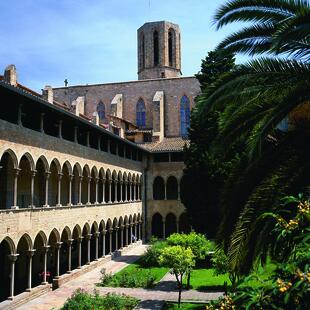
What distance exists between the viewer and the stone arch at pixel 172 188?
41.2m

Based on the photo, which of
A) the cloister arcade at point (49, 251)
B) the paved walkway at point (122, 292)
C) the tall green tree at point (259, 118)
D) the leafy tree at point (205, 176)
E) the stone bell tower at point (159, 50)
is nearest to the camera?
the tall green tree at point (259, 118)

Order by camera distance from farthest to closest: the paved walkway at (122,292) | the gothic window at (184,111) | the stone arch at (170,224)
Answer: the gothic window at (184,111) < the stone arch at (170,224) < the paved walkway at (122,292)

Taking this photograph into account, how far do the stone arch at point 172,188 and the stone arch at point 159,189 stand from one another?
72cm

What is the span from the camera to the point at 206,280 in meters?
22.8

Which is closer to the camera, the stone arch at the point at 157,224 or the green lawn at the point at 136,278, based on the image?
the green lawn at the point at 136,278

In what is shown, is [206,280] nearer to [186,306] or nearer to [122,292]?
[122,292]

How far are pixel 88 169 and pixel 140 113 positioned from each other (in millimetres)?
21653

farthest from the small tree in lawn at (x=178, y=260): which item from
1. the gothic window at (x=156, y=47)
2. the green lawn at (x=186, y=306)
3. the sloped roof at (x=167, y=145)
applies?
the gothic window at (x=156, y=47)

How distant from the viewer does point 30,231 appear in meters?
19.1

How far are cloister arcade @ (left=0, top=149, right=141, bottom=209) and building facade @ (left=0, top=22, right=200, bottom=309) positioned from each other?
2.2 inches

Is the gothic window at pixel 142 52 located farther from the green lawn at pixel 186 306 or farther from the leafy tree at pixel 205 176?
the green lawn at pixel 186 306

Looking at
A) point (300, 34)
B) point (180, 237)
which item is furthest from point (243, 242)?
point (180, 237)

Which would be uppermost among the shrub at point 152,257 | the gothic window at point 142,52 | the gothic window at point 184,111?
the gothic window at point 142,52

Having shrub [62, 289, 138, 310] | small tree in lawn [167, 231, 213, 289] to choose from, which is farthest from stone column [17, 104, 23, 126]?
small tree in lawn [167, 231, 213, 289]
